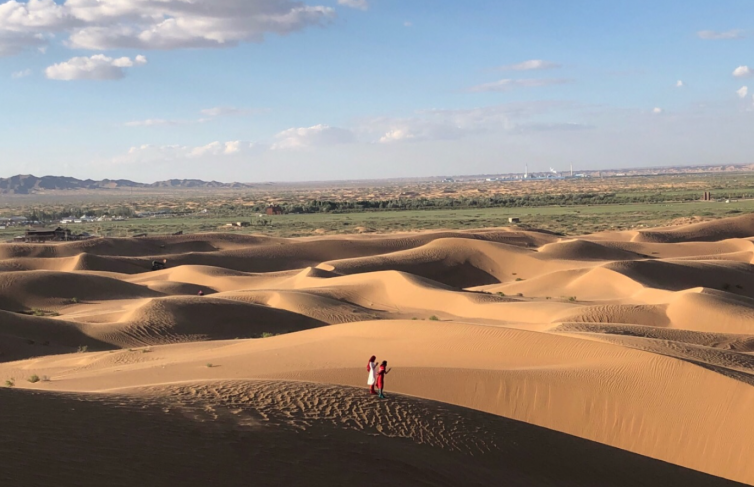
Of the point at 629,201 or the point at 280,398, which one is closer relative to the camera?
the point at 280,398

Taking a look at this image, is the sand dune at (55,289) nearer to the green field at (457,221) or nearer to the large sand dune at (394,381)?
the large sand dune at (394,381)

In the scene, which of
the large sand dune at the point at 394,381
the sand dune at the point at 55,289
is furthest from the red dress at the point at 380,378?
the sand dune at the point at 55,289

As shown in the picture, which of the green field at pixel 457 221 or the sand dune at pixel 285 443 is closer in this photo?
the sand dune at pixel 285 443

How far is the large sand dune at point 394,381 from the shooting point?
8953 mm

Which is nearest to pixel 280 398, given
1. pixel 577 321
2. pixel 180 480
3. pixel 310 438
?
pixel 310 438

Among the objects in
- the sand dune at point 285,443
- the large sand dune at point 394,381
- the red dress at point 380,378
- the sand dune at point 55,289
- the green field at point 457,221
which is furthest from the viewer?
the green field at point 457,221

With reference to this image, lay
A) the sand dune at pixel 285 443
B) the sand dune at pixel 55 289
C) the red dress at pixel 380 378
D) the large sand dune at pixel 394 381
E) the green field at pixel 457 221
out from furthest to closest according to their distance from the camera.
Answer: the green field at pixel 457 221
the sand dune at pixel 55 289
the red dress at pixel 380 378
the large sand dune at pixel 394 381
the sand dune at pixel 285 443

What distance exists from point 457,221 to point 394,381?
2806 inches

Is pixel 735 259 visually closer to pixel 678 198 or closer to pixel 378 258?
pixel 378 258

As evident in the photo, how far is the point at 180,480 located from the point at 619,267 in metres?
33.7

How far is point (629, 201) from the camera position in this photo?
117 m

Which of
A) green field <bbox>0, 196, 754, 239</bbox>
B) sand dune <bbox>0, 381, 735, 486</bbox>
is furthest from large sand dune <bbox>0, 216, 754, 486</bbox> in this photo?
green field <bbox>0, 196, 754, 239</bbox>

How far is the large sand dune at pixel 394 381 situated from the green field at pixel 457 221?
37.6m

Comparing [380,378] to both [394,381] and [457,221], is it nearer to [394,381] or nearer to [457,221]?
[394,381]
